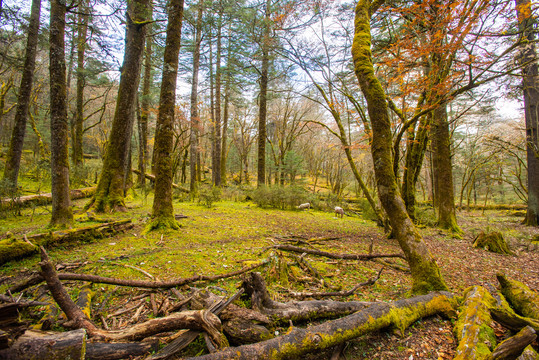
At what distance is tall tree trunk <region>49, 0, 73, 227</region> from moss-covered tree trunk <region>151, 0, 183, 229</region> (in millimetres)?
1702

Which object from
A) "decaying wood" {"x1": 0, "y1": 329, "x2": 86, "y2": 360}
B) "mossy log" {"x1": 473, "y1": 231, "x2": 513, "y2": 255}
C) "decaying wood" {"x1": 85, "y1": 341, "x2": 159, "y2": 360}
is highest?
"decaying wood" {"x1": 0, "y1": 329, "x2": 86, "y2": 360}

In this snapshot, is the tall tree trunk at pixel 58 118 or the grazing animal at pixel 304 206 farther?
the grazing animal at pixel 304 206

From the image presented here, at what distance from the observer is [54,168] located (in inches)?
174

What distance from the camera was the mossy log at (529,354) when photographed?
5.40ft

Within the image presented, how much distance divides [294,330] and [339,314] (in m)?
0.77

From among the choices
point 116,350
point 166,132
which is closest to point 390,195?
point 116,350

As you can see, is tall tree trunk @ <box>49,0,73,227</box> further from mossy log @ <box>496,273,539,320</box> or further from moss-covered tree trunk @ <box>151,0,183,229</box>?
mossy log @ <box>496,273,539,320</box>

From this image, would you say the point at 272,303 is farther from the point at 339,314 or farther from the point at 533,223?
the point at 533,223

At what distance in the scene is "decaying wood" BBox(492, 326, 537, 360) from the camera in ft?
5.55

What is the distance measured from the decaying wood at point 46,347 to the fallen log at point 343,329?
0.73 m

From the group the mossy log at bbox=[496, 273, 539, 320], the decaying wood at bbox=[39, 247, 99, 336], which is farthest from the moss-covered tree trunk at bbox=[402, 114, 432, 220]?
the decaying wood at bbox=[39, 247, 99, 336]

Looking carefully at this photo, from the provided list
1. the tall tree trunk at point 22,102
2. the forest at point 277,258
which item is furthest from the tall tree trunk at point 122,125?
the tall tree trunk at point 22,102

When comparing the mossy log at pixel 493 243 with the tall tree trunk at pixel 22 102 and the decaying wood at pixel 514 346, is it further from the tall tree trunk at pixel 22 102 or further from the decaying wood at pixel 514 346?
the tall tree trunk at pixel 22 102

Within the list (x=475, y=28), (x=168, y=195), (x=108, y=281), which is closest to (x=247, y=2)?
(x=475, y=28)
